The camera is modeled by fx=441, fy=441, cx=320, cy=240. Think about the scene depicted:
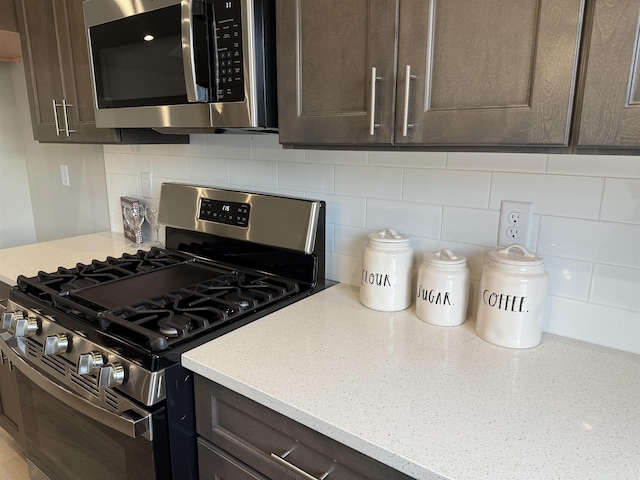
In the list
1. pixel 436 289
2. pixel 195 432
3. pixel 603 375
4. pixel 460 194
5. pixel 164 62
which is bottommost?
pixel 195 432

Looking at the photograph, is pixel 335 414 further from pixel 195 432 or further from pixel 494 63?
pixel 494 63

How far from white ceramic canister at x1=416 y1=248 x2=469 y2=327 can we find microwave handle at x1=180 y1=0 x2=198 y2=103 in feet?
2.44

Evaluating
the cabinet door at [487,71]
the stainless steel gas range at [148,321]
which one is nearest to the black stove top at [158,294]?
the stainless steel gas range at [148,321]

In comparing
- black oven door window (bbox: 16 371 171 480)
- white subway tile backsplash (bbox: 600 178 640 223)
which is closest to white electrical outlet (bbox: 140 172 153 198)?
black oven door window (bbox: 16 371 171 480)

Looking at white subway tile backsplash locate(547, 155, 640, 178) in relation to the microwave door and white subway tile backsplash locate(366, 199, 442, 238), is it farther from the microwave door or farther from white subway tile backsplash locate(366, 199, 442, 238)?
the microwave door

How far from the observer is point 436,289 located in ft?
3.62

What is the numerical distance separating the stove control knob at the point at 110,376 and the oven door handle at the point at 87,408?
0.27ft

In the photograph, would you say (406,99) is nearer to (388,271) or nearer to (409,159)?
(409,159)

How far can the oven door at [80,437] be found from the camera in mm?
976

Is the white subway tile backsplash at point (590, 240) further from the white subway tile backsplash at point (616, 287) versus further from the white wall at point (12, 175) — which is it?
the white wall at point (12, 175)

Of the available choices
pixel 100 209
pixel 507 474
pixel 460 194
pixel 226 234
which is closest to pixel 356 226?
pixel 460 194

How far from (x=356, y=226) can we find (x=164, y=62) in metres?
0.73

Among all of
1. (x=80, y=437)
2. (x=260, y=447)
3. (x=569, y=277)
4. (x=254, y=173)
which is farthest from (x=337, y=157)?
(x=80, y=437)

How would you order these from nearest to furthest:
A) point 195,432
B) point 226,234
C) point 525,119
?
point 525,119 < point 195,432 < point 226,234
